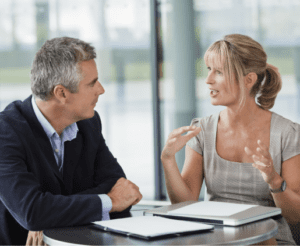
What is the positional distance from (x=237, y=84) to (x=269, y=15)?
8.12 feet

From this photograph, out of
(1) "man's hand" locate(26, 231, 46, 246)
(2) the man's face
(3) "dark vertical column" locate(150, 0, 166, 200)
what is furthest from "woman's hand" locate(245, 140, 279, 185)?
(3) "dark vertical column" locate(150, 0, 166, 200)

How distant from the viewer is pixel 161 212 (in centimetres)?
143

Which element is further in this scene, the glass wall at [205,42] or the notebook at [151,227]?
the glass wall at [205,42]

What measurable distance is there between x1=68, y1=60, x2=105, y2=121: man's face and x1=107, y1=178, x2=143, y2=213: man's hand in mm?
352

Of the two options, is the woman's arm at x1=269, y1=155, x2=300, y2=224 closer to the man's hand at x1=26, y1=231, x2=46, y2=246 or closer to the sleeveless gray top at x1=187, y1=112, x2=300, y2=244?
the sleeveless gray top at x1=187, y1=112, x2=300, y2=244

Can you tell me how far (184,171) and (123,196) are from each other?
A: 0.57 m

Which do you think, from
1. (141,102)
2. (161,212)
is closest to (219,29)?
(141,102)

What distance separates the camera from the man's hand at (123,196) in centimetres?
155

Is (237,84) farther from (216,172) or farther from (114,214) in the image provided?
(114,214)

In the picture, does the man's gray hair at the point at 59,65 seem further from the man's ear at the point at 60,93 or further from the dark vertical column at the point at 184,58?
the dark vertical column at the point at 184,58

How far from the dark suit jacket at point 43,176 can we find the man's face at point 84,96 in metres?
0.13

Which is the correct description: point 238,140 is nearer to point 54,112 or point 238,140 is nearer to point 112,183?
point 112,183

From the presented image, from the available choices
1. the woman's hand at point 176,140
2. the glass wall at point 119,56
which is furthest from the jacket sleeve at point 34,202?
the glass wall at point 119,56

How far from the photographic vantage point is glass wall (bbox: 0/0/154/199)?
15.0 ft
